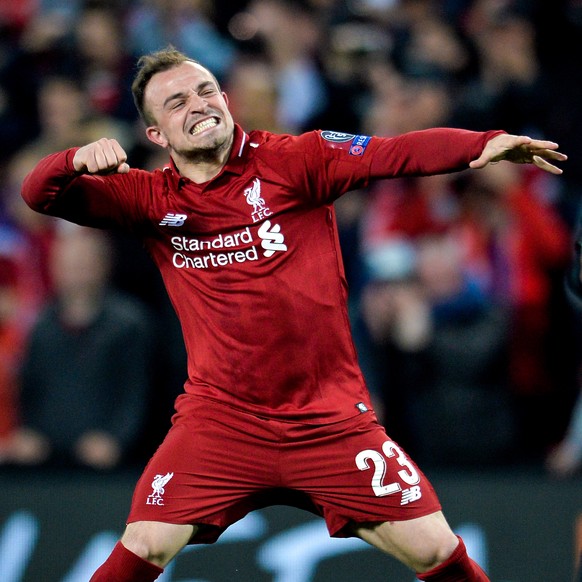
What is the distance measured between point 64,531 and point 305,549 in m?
1.25

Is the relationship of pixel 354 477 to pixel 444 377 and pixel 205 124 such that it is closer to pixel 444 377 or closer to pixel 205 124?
pixel 205 124

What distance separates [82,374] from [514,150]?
3.39m

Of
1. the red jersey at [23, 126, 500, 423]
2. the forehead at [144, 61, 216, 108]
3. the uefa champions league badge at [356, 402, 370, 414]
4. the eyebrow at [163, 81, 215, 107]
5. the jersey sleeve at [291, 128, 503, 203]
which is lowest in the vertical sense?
the uefa champions league badge at [356, 402, 370, 414]

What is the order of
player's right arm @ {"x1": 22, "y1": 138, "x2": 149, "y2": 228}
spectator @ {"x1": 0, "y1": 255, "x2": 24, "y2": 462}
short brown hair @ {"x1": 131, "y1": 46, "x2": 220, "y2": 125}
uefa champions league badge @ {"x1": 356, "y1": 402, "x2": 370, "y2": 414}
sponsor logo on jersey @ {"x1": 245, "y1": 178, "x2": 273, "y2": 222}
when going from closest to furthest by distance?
player's right arm @ {"x1": 22, "y1": 138, "x2": 149, "y2": 228}, sponsor logo on jersey @ {"x1": 245, "y1": 178, "x2": 273, "y2": 222}, uefa champions league badge @ {"x1": 356, "y1": 402, "x2": 370, "y2": 414}, short brown hair @ {"x1": 131, "y1": 46, "x2": 220, "y2": 125}, spectator @ {"x1": 0, "y1": 255, "x2": 24, "y2": 462}

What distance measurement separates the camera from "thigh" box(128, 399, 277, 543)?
4406mm

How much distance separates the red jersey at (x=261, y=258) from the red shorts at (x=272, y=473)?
0.26 ft

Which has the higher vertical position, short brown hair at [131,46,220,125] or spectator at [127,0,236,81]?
short brown hair at [131,46,220,125]

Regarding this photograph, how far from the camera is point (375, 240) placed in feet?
23.8

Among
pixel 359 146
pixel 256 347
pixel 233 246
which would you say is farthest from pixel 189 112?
pixel 256 347

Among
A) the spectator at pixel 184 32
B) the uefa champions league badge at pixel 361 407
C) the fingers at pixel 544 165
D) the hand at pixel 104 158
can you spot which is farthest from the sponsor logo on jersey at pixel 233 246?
the spectator at pixel 184 32

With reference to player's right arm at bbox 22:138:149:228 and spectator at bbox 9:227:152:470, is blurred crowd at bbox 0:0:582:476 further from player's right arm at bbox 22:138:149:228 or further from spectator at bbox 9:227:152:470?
player's right arm at bbox 22:138:149:228

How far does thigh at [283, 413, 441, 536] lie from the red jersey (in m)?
0.10

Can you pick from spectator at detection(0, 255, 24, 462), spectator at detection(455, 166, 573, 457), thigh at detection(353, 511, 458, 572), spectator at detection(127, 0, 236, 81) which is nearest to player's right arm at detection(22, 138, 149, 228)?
thigh at detection(353, 511, 458, 572)

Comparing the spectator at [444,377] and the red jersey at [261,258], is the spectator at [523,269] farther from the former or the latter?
the red jersey at [261,258]
